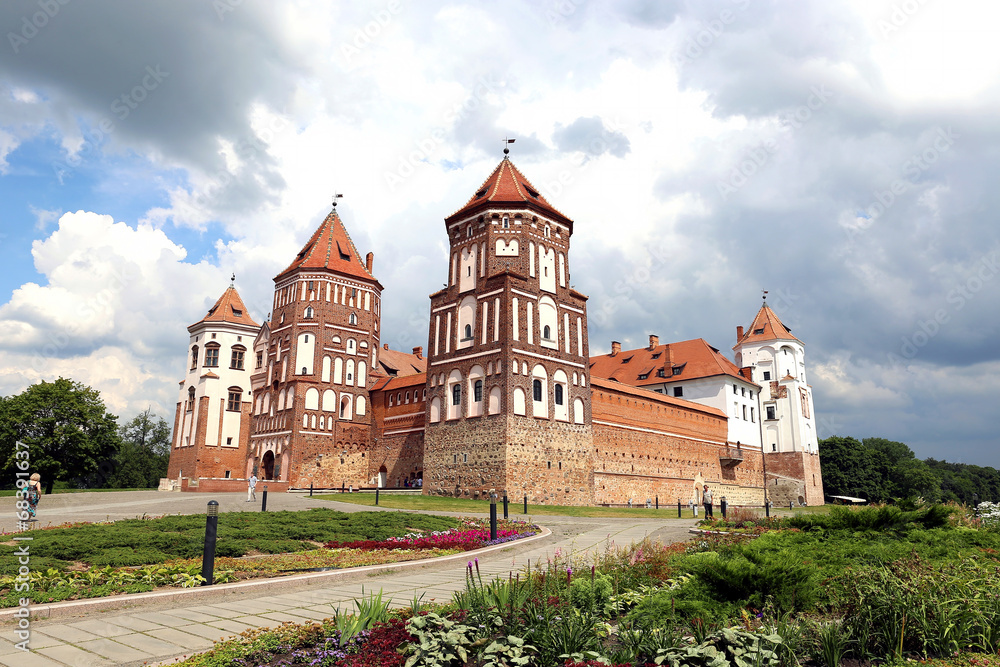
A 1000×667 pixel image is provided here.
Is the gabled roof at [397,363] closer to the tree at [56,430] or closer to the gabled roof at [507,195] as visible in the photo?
the gabled roof at [507,195]

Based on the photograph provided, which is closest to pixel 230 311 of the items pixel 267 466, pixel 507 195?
pixel 267 466

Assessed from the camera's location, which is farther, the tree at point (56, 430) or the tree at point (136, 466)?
the tree at point (136, 466)

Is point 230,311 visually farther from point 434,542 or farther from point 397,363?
point 434,542

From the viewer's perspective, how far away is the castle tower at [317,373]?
43938mm

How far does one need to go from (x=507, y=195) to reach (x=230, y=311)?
85.6 ft

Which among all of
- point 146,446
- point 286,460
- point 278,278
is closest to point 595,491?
point 286,460

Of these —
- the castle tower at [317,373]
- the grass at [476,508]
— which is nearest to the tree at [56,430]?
the castle tower at [317,373]

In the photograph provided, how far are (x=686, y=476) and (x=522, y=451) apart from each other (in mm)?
19967

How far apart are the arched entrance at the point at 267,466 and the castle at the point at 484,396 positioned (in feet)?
0.33

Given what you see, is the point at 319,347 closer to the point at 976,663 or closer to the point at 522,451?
the point at 522,451

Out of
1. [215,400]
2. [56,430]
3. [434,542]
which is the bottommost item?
[434,542]

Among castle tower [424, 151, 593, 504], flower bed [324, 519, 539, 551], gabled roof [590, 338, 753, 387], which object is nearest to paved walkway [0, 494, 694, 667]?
flower bed [324, 519, 539, 551]

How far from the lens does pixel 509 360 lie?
3475 cm

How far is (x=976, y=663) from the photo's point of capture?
14.7 ft
